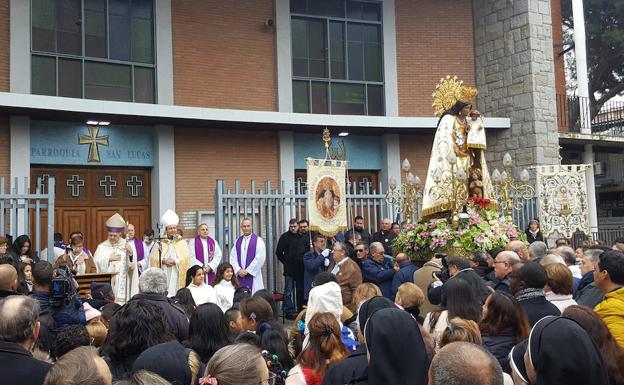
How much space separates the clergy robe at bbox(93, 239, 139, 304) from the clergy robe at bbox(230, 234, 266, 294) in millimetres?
1758

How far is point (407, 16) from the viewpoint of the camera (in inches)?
697

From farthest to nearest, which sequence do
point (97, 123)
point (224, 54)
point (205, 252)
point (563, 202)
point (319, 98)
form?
point (319, 98)
point (224, 54)
point (97, 123)
point (563, 202)
point (205, 252)

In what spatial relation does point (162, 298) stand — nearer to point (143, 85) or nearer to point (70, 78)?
point (70, 78)

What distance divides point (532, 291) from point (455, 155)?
217 inches

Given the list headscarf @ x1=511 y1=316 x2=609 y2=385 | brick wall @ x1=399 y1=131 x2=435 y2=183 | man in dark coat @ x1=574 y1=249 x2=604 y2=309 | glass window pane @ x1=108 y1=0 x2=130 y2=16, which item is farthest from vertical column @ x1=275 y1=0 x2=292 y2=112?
headscarf @ x1=511 y1=316 x2=609 y2=385

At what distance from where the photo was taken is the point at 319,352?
407cm

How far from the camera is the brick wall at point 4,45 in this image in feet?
43.1

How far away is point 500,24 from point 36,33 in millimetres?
11388

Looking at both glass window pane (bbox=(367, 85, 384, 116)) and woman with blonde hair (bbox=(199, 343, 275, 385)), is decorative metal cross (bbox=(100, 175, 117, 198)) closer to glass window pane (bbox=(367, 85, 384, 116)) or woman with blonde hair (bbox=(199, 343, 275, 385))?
glass window pane (bbox=(367, 85, 384, 116))

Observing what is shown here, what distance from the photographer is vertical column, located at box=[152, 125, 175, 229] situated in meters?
14.6

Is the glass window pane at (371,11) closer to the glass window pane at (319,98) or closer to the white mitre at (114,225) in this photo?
the glass window pane at (319,98)

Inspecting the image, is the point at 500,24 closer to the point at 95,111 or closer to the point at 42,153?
the point at 95,111

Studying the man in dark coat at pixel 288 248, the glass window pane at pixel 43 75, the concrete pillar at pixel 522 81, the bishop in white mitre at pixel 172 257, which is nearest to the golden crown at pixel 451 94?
the man in dark coat at pixel 288 248

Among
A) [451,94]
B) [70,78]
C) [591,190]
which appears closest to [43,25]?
[70,78]
